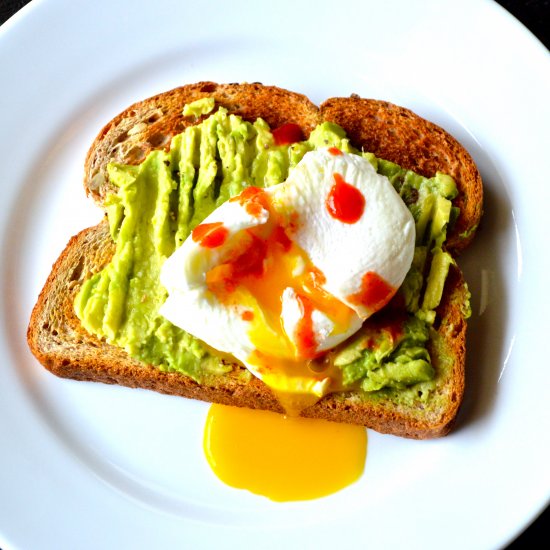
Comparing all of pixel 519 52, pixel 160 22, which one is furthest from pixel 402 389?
pixel 160 22

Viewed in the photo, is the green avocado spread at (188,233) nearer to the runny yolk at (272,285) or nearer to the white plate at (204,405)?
the runny yolk at (272,285)

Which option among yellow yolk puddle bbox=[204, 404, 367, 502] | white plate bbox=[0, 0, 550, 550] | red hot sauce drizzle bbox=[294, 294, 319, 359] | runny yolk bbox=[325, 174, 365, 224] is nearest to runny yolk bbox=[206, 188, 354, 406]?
red hot sauce drizzle bbox=[294, 294, 319, 359]

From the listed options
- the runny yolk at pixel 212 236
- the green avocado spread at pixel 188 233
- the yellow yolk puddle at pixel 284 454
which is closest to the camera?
the runny yolk at pixel 212 236

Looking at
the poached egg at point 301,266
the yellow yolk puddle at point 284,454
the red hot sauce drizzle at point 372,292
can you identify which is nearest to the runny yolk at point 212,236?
the poached egg at point 301,266

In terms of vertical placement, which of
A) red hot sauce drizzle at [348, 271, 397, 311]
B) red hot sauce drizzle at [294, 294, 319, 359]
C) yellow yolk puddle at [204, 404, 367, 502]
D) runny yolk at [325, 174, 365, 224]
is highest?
runny yolk at [325, 174, 365, 224]

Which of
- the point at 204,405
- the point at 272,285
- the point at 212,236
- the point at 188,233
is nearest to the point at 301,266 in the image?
the point at 272,285

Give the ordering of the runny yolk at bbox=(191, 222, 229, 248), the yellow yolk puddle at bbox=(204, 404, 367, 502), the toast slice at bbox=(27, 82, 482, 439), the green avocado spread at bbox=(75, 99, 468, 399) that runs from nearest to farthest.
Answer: the runny yolk at bbox=(191, 222, 229, 248)
the green avocado spread at bbox=(75, 99, 468, 399)
the toast slice at bbox=(27, 82, 482, 439)
the yellow yolk puddle at bbox=(204, 404, 367, 502)

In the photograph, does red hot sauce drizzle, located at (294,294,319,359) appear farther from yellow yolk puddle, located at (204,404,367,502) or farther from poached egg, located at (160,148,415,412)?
yellow yolk puddle, located at (204,404,367,502)
